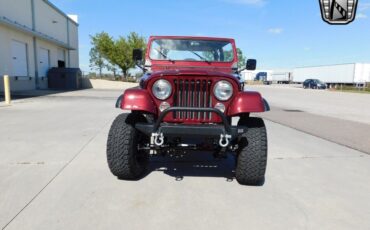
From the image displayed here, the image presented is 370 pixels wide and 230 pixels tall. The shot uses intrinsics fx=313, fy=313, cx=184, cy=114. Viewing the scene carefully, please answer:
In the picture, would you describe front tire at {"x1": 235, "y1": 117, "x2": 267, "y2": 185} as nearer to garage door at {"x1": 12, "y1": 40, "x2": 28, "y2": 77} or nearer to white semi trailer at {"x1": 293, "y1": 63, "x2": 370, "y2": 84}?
garage door at {"x1": 12, "y1": 40, "x2": 28, "y2": 77}

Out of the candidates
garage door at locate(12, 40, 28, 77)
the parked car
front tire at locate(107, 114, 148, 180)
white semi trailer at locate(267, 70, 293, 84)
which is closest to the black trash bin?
garage door at locate(12, 40, 28, 77)

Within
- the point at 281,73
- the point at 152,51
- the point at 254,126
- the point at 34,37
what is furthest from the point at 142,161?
the point at 281,73

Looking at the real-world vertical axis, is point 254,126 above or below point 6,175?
above

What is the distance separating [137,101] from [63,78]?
85.8 feet

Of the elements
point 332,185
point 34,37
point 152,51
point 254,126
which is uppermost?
point 34,37

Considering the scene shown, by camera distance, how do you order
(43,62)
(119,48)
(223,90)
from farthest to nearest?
(119,48), (43,62), (223,90)

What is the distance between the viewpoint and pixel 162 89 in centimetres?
357

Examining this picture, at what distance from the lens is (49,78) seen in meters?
26.7

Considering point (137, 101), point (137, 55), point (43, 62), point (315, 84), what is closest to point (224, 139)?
point (137, 101)

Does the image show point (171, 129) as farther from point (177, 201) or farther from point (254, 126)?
point (254, 126)

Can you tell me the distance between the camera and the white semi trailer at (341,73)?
139 feet

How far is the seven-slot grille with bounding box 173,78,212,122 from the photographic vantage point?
140 inches

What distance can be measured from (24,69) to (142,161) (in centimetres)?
2138

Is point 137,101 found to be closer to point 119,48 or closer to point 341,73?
point 119,48
